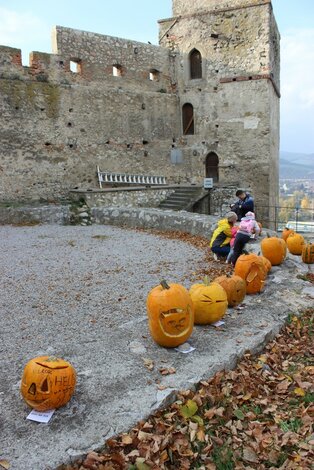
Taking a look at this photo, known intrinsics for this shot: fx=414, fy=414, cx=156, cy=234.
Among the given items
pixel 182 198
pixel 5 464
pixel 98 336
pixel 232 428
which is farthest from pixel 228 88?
pixel 5 464

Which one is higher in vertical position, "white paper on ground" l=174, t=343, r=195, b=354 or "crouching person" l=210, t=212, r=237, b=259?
"crouching person" l=210, t=212, r=237, b=259

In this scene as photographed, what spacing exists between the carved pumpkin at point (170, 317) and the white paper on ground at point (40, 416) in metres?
1.39

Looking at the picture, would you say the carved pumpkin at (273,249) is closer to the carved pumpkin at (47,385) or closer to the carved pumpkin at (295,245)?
the carved pumpkin at (295,245)

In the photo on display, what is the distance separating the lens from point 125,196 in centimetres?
1543

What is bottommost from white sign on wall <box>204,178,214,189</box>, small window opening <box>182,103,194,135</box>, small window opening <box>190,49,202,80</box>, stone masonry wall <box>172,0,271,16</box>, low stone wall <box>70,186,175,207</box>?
low stone wall <box>70,186,175,207</box>

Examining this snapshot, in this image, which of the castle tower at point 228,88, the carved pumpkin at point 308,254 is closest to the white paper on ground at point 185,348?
the carved pumpkin at point 308,254

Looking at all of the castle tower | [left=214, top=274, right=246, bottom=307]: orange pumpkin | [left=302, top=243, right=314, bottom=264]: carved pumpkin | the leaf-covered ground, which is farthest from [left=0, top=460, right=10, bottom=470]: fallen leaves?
the castle tower

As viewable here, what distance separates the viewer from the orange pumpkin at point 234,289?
544 cm

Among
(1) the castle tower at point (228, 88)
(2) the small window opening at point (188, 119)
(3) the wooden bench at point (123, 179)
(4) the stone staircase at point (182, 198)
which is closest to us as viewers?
(4) the stone staircase at point (182, 198)

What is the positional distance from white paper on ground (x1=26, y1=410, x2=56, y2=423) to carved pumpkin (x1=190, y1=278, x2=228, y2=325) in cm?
211

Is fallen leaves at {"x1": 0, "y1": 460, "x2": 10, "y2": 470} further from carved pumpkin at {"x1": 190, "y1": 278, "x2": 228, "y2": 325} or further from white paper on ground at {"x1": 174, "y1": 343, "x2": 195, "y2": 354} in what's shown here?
carved pumpkin at {"x1": 190, "y1": 278, "x2": 228, "y2": 325}

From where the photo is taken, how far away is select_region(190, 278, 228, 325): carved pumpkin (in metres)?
4.82

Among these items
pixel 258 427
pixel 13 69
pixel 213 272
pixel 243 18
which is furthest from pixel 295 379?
pixel 243 18

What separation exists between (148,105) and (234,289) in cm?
1540
